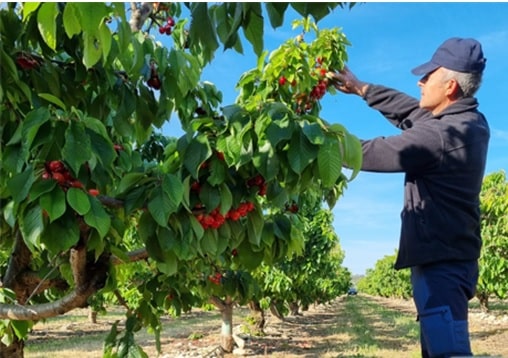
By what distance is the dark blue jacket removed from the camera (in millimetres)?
1637

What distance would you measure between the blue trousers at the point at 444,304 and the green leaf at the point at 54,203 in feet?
3.86

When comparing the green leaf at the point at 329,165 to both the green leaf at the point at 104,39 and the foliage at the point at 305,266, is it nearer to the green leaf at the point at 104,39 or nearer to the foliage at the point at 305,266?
the green leaf at the point at 104,39

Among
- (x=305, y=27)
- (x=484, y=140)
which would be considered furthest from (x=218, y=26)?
(x=305, y=27)

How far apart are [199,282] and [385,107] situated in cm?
183

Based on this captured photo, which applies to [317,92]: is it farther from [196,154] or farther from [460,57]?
[196,154]

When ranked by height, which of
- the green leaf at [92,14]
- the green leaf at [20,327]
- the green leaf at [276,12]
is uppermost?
the green leaf at [276,12]

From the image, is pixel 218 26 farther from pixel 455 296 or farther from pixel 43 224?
pixel 455 296

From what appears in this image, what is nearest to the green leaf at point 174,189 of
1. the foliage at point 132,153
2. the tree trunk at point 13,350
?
the foliage at point 132,153

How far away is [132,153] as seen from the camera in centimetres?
225

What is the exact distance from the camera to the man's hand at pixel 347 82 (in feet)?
7.46

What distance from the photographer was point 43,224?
1360 mm

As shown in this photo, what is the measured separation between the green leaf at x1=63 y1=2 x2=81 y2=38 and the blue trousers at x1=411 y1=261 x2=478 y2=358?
4.34 ft

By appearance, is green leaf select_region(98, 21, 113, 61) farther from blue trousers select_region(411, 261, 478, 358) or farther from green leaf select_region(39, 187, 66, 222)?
blue trousers select_region(411, 261, 478, 358)

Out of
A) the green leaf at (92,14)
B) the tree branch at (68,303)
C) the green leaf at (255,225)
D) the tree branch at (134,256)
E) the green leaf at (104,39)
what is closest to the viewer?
the green leaf at (92,14)
